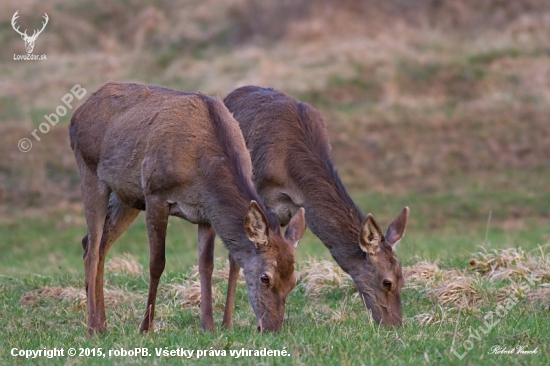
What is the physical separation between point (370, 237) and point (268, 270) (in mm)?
1301

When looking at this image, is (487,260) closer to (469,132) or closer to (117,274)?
(117,274)

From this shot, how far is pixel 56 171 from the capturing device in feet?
74.5

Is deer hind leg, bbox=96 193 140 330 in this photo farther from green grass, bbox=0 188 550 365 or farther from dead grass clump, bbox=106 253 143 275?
dead grass clump, bbox=106 253 143 275

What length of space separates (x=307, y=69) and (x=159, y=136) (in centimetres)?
2015

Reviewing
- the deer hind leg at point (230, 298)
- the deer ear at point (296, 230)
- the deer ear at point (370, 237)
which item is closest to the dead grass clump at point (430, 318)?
the deer ear at point (370, 237)

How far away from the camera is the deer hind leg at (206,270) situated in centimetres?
838

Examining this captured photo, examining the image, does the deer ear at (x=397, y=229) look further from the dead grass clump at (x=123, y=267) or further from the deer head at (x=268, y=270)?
the dead grass clump at (x=123, y=267)

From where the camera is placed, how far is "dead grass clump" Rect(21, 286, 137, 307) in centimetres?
944

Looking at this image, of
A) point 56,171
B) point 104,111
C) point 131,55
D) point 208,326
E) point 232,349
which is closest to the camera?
point 232,349

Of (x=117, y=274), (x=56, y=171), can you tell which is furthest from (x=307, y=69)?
(x=117, y=274)

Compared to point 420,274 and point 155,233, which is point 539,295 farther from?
point 155,233

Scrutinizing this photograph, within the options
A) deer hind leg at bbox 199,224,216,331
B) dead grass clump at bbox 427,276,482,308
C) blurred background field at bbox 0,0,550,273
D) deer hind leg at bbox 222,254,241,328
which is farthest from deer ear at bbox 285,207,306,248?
blurred background field at bbox 0,0,550,273

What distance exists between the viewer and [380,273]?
27.6 feet

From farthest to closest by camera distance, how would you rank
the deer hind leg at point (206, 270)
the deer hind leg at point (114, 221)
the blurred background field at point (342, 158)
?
the deer hind leg at point (114, 221), the deer hind leg at point (206, 270), the blurred background field at point (342, 158)
